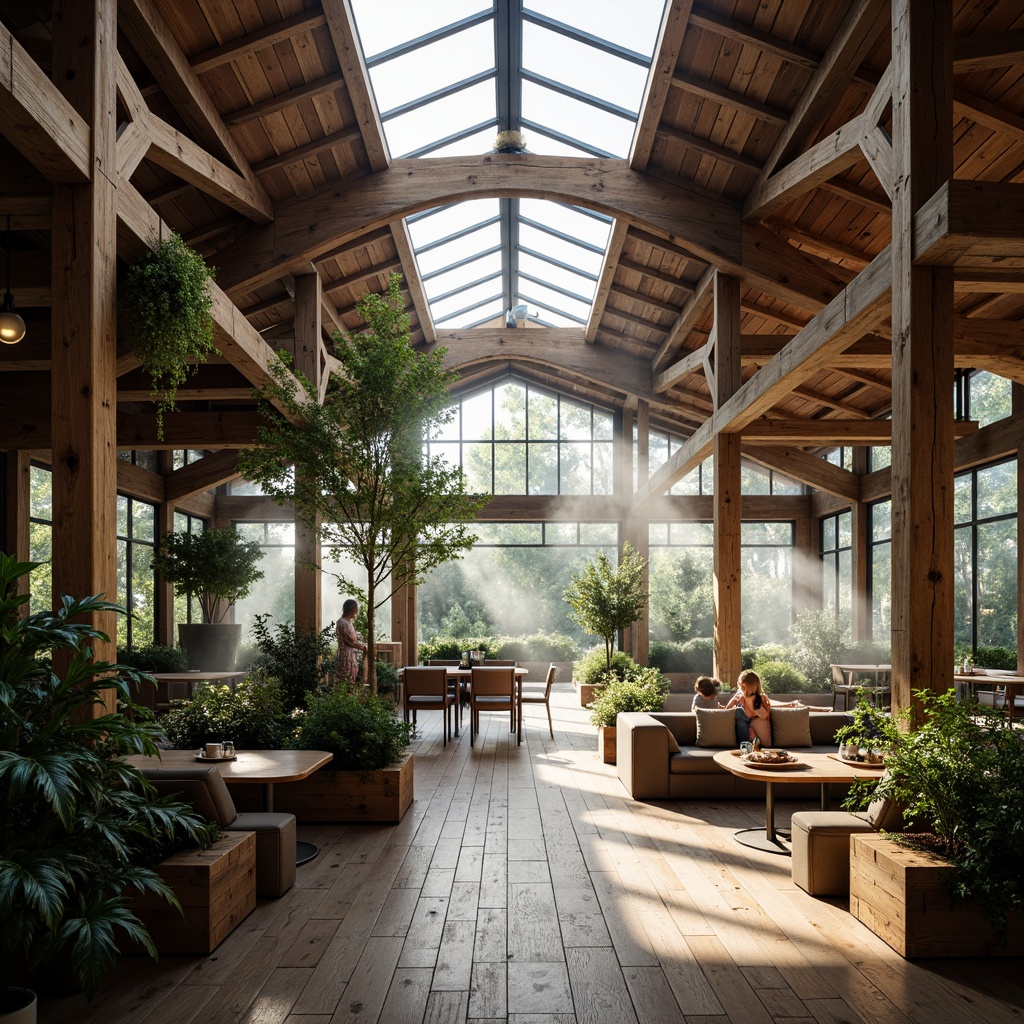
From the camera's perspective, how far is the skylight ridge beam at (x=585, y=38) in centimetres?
757

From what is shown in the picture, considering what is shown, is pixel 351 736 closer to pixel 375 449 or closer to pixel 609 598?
pixel 375 449

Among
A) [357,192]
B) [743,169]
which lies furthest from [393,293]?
[743,169]

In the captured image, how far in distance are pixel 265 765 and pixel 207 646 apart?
23.9 feet

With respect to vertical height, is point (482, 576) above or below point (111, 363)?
below

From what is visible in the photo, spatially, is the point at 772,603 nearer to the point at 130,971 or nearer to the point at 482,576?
the point at 482,576

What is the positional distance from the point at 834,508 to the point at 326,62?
11641 millimetres

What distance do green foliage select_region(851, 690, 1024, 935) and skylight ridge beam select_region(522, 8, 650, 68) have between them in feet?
19.6

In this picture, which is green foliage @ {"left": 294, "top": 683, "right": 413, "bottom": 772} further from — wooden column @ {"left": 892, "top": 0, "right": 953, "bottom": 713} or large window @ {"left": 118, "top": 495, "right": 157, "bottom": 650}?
large window @ {"left": 118, "top": 495, "right": 157, "bottom": 650}

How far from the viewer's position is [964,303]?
9.56 meters

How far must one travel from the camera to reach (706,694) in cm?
787

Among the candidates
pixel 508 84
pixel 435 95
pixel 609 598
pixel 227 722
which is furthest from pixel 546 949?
pixel 609 598

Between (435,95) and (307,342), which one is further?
(307,342)

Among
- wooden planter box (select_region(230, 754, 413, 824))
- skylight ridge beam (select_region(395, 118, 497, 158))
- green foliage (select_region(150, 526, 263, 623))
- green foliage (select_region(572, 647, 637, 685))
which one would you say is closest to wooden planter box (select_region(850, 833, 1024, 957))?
wooden planter box (select_region(230, 754, 413, 824))

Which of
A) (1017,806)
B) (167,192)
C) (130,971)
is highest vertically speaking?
(167,192)
